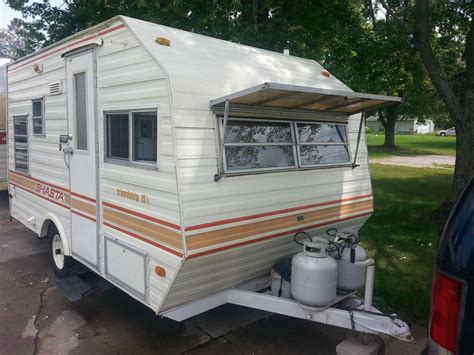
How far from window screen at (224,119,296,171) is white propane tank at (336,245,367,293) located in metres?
1.04

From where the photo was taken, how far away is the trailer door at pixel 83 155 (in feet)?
14.7

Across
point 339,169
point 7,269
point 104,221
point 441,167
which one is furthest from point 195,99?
point 441,167

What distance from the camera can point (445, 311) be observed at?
6.97 feet

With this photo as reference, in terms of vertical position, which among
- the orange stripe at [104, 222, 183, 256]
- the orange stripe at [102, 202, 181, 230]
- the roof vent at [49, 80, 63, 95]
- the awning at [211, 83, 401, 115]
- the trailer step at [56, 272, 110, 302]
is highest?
the roof vent at [49, 80, 63, 95]

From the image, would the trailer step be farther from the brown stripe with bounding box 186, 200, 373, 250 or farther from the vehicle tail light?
the vehicle tail light

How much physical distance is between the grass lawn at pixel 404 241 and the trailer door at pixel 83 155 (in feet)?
10.8

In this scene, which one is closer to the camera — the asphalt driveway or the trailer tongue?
the trailer tongue

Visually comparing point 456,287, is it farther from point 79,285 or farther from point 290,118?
point 79,285

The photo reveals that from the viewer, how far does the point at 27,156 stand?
6387mm

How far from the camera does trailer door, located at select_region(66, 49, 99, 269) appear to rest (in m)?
4.47

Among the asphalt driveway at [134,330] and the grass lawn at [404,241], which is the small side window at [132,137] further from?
the grass lawn at [404,241]

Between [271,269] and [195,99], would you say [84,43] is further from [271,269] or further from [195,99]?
[271,269]

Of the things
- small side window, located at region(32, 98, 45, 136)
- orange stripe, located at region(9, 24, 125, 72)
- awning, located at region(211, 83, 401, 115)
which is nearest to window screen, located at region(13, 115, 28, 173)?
small side window, located at region(32, 98, 45, 136)

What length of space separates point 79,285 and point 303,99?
3.34 metres
